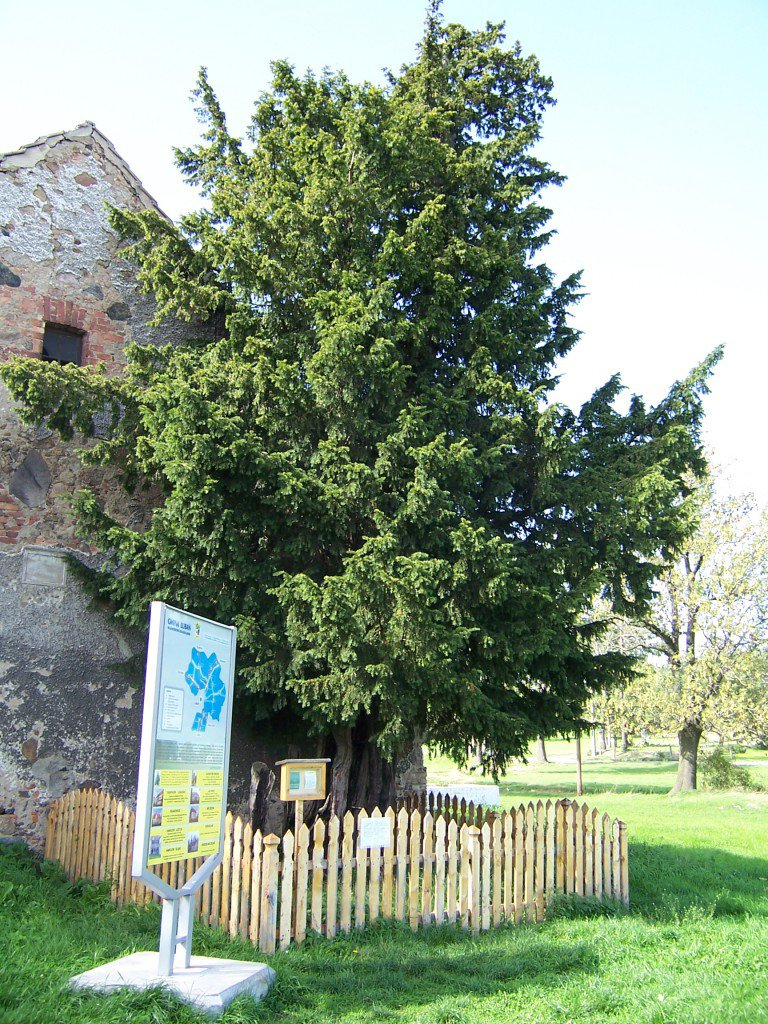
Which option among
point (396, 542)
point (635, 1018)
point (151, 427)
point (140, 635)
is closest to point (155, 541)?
point (151, 427)

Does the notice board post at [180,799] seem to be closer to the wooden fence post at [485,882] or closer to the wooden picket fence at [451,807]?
the wooden fence post at [485,882]

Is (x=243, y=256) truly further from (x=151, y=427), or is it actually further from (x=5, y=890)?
(x=5, y=890)

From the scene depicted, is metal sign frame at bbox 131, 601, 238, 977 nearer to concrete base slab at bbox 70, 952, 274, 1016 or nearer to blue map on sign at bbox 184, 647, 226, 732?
concrete base slab at bbox 70, 952, 274, 1016

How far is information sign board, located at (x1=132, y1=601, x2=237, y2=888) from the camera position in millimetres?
5418

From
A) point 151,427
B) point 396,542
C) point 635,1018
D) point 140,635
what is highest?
point 151,427

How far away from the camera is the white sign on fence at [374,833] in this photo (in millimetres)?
7703

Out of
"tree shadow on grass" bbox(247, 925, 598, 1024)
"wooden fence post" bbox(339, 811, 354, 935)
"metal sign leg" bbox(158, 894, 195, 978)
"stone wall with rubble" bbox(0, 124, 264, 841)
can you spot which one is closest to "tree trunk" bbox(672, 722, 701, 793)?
"stone wall with rubble" bbox(0, 124, 264, 841)

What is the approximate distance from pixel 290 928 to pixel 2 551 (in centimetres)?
545

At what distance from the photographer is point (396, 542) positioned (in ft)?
26.9

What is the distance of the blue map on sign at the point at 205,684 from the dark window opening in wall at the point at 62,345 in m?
6.07

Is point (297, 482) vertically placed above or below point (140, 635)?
above

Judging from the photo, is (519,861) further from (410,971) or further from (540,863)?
(410,971)

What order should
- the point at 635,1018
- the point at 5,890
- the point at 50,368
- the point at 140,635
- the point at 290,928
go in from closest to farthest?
the point at 635,1018 → the point at 290,928 → the point at 5,890 → the point at 50,368 → the point at 140,635

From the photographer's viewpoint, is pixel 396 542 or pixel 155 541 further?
pixel 155 541
